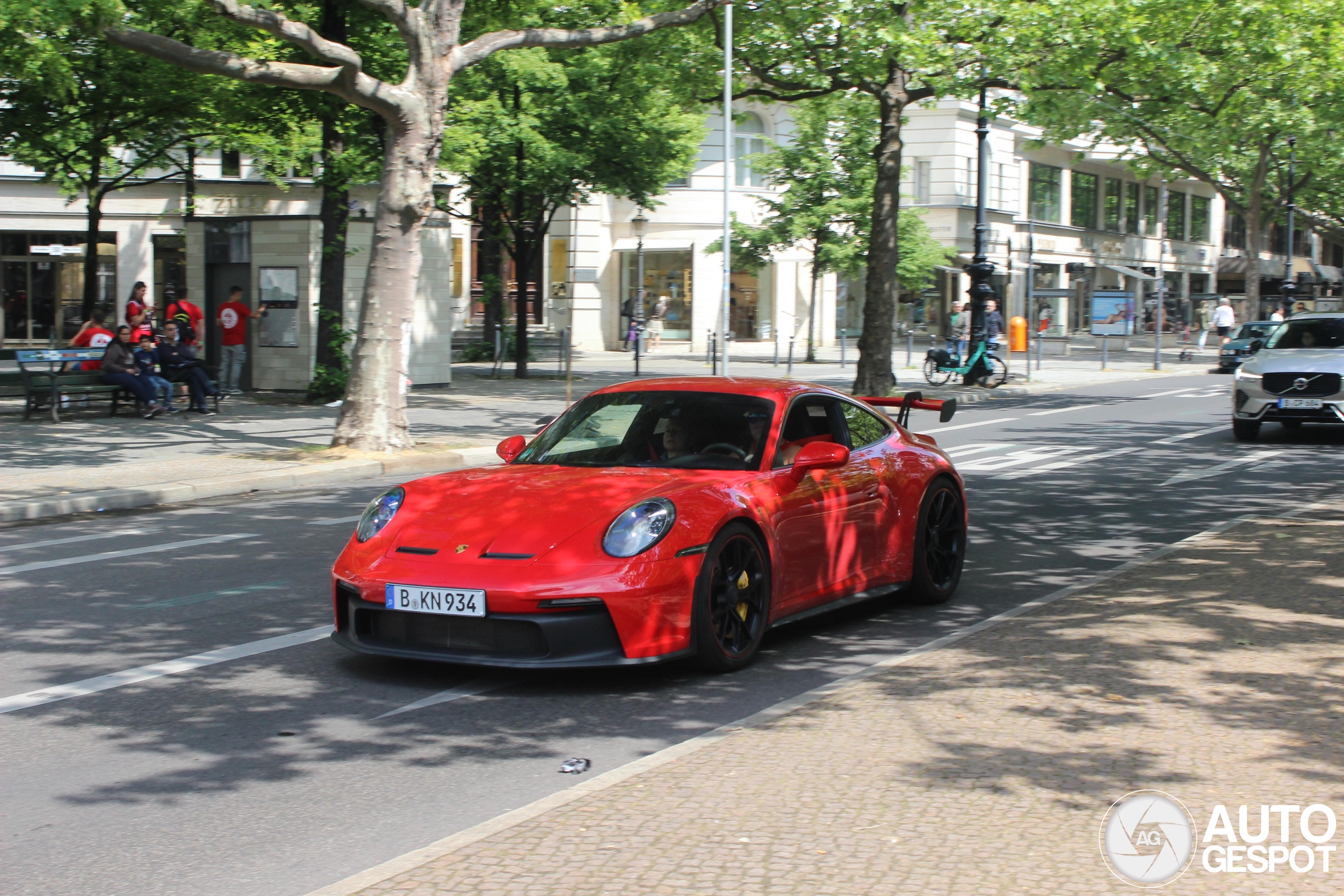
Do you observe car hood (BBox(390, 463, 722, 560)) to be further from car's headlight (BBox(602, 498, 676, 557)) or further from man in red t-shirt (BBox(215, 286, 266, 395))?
man in red t-shirt (BBox(215, 286, 266, 395))

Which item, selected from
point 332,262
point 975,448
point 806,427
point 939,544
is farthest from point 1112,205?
point 806,427

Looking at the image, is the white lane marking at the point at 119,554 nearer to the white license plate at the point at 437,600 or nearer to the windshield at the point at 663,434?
the windshield at the point at 663,434

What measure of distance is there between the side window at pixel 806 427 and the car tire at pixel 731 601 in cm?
67

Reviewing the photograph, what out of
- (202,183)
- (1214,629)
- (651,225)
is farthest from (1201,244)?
(1214,629)

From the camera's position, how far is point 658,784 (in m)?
4.59

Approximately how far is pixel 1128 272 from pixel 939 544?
2121 inches

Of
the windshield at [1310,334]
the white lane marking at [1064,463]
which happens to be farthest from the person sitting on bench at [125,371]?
the windshield at [1310,334]

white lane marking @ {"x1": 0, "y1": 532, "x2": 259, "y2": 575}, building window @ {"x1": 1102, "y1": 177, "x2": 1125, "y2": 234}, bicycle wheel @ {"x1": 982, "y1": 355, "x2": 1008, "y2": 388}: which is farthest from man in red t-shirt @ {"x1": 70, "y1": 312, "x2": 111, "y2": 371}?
building window @ {"x1": 1102, "y1": 177, "x2": 1125, "y2": 234}

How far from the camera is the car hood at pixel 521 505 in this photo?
5992 mm

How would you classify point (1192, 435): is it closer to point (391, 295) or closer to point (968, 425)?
point (968, 425)

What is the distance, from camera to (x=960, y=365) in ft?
99.4

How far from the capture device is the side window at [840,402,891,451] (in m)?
7.65

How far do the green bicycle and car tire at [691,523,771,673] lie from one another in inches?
913

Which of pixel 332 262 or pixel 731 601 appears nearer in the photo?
pixel 731 601
